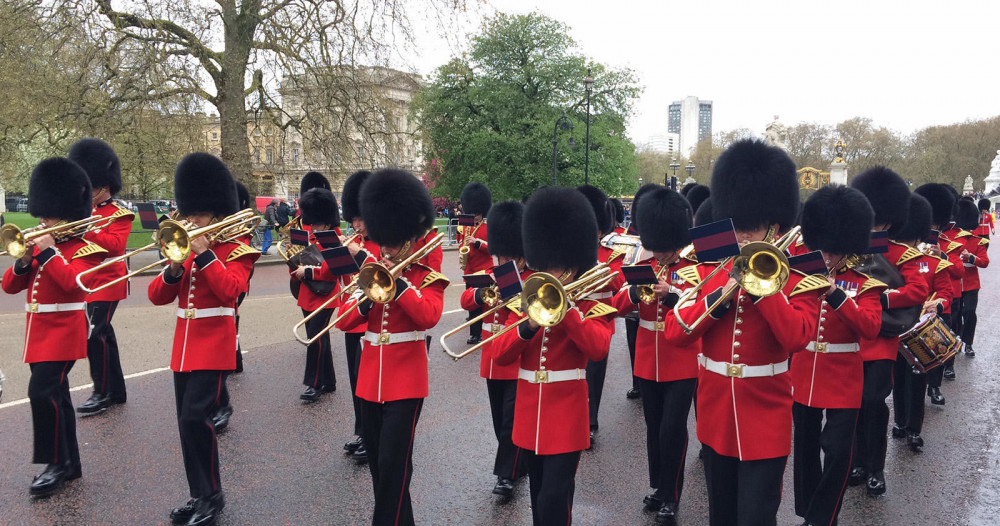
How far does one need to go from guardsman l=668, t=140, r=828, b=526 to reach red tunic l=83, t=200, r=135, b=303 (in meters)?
4.18

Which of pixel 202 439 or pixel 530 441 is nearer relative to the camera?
pixel 530 441

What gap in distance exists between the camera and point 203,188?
421 cm

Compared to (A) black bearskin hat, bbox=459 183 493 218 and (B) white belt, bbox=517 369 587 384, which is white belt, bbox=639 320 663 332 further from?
(A) black bearskin hat, bbox=459 183 493 218

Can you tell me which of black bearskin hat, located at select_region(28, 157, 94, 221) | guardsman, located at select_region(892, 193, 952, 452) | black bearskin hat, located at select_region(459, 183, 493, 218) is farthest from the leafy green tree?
black bearskin hat, located at select_region(28, 157, 94, 221)

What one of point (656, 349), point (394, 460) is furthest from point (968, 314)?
point (394, 460)

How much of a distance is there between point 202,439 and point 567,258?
7.29 ft

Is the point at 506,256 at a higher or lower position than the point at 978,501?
higher

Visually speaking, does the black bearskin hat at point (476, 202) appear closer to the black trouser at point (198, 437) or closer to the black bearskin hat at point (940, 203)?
the black bearskin hat at point (940, 203)

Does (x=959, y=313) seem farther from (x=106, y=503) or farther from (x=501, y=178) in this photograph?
(x=501, y=178)

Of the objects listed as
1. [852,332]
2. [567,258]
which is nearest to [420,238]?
[567,258]

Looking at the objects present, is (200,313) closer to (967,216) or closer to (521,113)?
(967,216)

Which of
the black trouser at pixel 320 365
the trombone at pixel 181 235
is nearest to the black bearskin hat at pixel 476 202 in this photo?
the black trouser at pixel 320 365

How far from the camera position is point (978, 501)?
4117 mm

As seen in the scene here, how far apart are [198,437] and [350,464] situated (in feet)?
3.88
